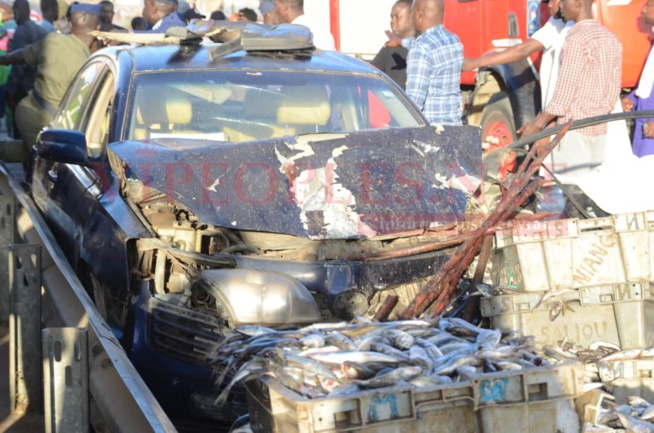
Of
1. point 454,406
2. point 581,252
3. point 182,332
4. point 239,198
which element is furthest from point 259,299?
point 581,252

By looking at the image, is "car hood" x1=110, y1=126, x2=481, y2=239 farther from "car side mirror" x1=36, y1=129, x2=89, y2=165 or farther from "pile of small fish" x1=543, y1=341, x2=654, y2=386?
"pile of small fish" x1=543, y1=341, x2=654, y2=386

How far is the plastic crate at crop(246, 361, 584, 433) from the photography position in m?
3.31

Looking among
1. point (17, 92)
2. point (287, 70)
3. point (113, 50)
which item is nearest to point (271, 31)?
point (287, 70)

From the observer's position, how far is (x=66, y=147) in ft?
20.1

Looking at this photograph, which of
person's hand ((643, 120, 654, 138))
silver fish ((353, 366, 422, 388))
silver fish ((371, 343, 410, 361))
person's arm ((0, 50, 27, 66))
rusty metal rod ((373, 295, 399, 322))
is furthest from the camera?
person's arm ((0, 50, 27, 66))

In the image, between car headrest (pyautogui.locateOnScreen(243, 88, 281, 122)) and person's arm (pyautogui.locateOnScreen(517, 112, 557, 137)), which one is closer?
car headrest (pyautogui.locateOnScreen(243, 88, 281, 122))

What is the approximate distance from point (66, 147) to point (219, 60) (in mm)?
1110

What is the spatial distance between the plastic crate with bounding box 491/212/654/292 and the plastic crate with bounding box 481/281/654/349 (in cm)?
7

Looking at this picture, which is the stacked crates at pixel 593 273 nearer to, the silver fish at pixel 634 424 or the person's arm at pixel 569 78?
the silver fish at pixel 634 424

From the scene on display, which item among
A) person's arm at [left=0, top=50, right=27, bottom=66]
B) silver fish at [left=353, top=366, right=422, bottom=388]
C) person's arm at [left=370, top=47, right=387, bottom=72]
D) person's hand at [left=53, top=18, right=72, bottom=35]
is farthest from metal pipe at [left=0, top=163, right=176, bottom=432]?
person's hand at [left=53, top=18, right=72, bottom=35]

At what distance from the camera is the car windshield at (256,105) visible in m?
6.20

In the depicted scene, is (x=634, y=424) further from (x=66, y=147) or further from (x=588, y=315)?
(x=66, y=147)

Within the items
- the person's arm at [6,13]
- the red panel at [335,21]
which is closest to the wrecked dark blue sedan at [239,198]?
the red panel at [335,21]

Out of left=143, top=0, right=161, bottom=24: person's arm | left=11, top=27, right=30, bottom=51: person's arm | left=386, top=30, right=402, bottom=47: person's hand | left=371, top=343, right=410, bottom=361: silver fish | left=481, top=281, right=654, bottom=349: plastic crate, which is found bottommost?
left=481, top=281, right=654, bottom=349: plastic crate
